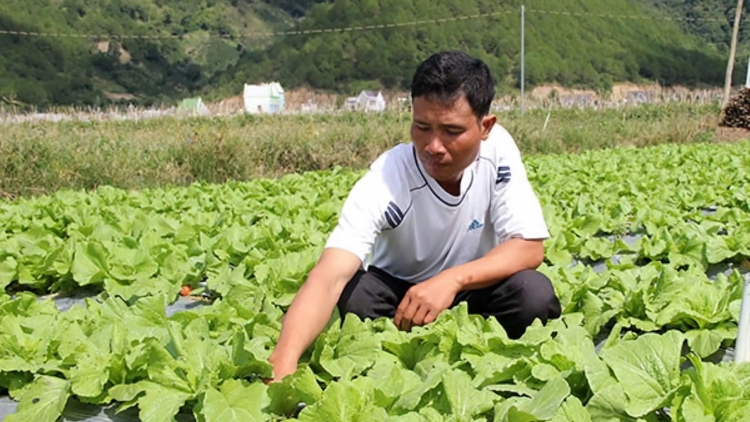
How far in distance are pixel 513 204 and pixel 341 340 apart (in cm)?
81

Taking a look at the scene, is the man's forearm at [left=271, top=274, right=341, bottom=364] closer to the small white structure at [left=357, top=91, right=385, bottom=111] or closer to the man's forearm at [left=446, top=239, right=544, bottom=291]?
the man's forearm at [left=446, top=239, right=544, bottom=291]

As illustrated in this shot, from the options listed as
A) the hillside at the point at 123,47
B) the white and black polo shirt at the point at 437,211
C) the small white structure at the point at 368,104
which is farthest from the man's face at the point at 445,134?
the hillside at the point at 123,47

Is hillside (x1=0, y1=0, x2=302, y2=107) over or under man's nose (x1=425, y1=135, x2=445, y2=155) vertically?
under

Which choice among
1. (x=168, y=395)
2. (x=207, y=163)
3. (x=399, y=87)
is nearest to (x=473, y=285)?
(x=168, y=395)

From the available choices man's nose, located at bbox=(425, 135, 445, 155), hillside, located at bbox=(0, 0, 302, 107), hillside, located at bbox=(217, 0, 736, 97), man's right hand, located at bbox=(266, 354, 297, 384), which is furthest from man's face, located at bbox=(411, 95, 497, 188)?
hillside, located at bbox=(217, 0, 736, 97)

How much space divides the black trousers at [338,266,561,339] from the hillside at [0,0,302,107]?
116 ft

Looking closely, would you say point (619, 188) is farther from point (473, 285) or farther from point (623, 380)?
point (623, 380)

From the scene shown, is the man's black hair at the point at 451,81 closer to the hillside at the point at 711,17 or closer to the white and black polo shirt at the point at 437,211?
the white and black polo shirt at the point at 437,211

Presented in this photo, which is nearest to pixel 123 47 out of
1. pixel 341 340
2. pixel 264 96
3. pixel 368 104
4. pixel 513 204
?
pixel 264 96

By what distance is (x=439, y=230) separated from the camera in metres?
2.68

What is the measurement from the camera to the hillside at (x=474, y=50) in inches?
A: 2117

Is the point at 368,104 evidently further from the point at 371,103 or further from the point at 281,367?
the point at 281,367

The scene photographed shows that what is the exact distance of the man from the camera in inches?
90.0

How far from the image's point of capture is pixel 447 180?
8.50ft
